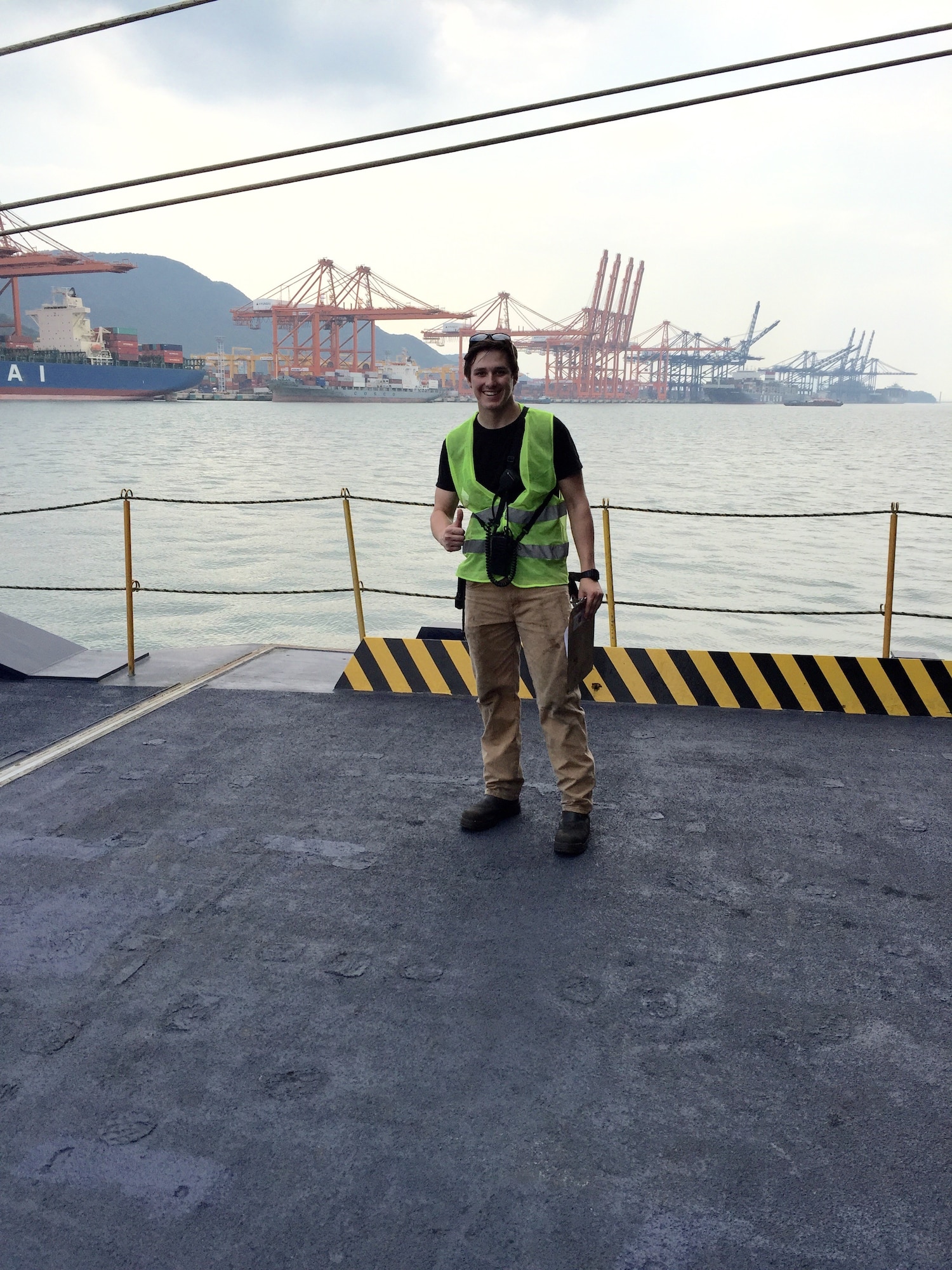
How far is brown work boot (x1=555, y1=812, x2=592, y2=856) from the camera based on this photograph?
3484 mm

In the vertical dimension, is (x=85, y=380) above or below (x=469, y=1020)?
above

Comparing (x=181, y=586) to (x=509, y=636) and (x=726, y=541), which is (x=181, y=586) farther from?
(x=509, y=636)

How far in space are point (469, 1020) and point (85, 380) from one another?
9611cm

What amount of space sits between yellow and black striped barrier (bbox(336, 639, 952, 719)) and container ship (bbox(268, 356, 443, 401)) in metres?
112

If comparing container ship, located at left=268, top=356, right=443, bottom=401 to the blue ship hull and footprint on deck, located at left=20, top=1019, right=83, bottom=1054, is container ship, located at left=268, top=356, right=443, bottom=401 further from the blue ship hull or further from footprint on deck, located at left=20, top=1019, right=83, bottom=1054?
footprint on deck, located at left=20, top=1019, right=83, bottom=1054

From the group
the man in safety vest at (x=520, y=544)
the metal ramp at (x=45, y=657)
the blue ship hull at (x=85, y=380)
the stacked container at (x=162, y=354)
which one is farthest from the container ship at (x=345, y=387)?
the man in safety vest at (x=520, y=544)

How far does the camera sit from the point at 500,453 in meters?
3.48

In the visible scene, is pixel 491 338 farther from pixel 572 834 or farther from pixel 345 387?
pixel 345 387

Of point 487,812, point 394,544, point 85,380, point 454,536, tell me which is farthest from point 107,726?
point 85,380

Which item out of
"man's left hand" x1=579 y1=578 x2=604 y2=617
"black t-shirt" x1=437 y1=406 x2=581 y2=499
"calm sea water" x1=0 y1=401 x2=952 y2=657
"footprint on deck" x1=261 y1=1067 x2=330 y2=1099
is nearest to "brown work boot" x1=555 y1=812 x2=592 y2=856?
"man's left hand" x1=579 y1=578 x2=604 y2=617

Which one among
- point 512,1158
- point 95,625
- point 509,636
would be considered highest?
point 509,636

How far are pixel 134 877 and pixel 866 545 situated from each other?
24673mm

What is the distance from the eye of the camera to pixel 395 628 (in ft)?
60.7

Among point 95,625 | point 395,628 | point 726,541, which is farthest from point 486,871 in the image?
point 726,541
